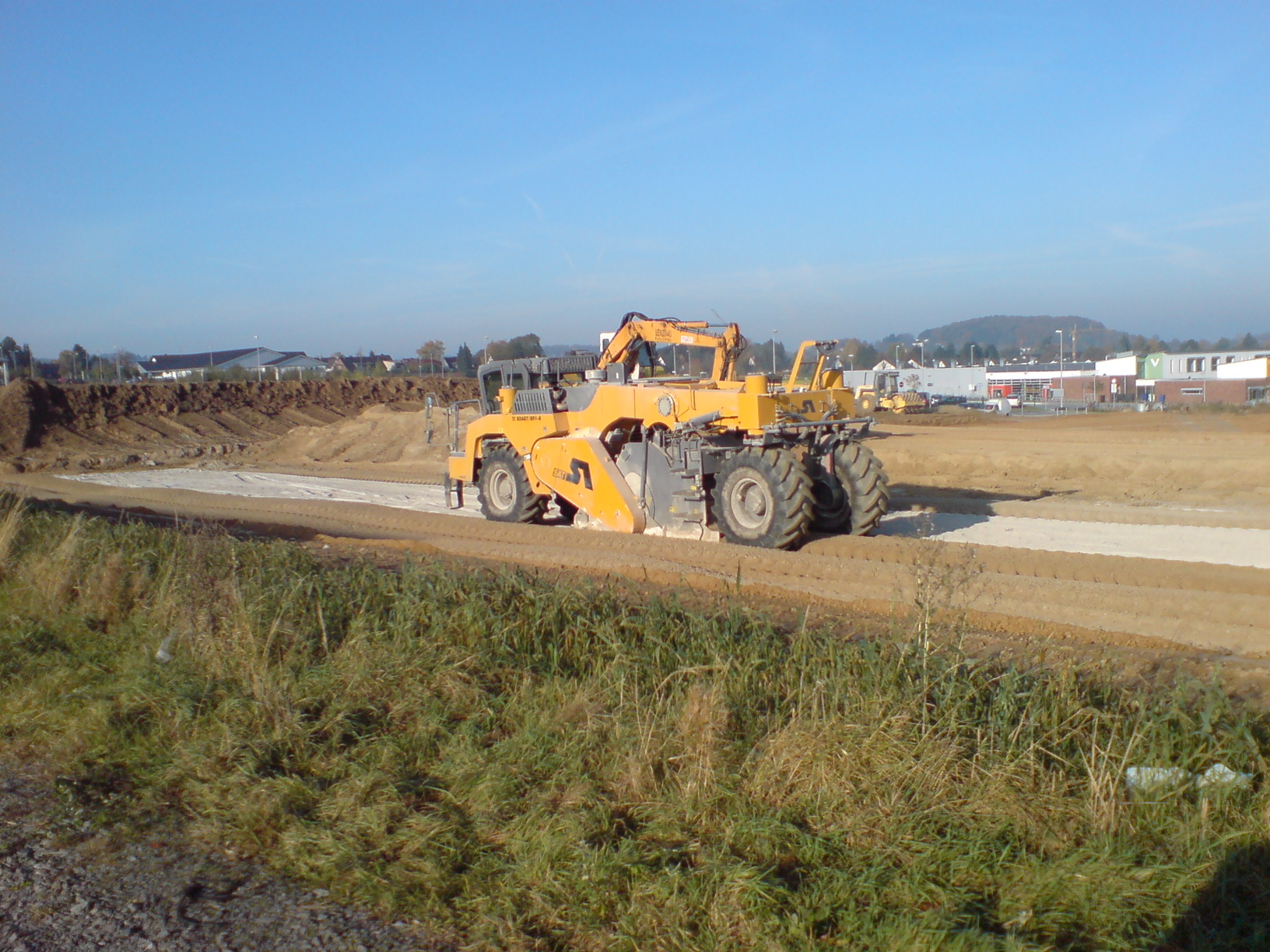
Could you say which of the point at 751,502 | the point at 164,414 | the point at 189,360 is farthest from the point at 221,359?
the point at 751,502

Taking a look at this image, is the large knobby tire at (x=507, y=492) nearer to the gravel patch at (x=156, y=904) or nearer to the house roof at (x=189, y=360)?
the gravel patch at (x=156, y=904)

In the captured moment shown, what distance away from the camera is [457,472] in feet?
48.0

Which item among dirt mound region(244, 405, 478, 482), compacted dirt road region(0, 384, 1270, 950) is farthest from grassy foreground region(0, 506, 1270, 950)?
dirt mound region(244, 405, 478, 482)

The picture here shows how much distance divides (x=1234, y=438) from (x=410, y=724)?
22744 mm

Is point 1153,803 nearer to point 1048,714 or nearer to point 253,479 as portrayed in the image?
point 1048,714

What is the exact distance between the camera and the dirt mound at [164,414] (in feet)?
99.6

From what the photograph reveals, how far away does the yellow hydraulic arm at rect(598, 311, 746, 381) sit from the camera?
12898 mm

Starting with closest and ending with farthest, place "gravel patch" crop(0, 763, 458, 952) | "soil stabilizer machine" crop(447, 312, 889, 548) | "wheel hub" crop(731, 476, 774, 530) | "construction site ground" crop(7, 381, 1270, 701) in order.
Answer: "gravel patch" crop(0, 763, 458, 952) → "construction site ground" crop(7, 381, 1270, 701) → "wheel hub" crop(731, 476, 774, 530) → "soil stabilizer machine" crop(447, 312, 889, 548)

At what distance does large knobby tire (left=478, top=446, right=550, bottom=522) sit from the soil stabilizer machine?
0.02m

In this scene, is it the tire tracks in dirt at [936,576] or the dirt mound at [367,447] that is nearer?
the tire tracks in dirt at [936,576]

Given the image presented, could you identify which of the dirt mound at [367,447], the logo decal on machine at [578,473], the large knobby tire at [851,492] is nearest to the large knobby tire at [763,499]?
the large knobby tire at [851,492]

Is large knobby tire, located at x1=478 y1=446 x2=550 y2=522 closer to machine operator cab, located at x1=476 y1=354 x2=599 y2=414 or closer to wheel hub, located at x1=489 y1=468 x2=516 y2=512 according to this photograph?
wheel hub, located at x1=489 y1=468 x2=516 y2=512

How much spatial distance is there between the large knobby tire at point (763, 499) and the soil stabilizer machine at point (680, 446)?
0.01 metres

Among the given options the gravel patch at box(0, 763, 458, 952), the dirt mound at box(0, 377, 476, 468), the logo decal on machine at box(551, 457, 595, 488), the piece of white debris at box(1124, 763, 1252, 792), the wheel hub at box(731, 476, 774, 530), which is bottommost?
the gravel patch at box(0, 763, 458, 952)
